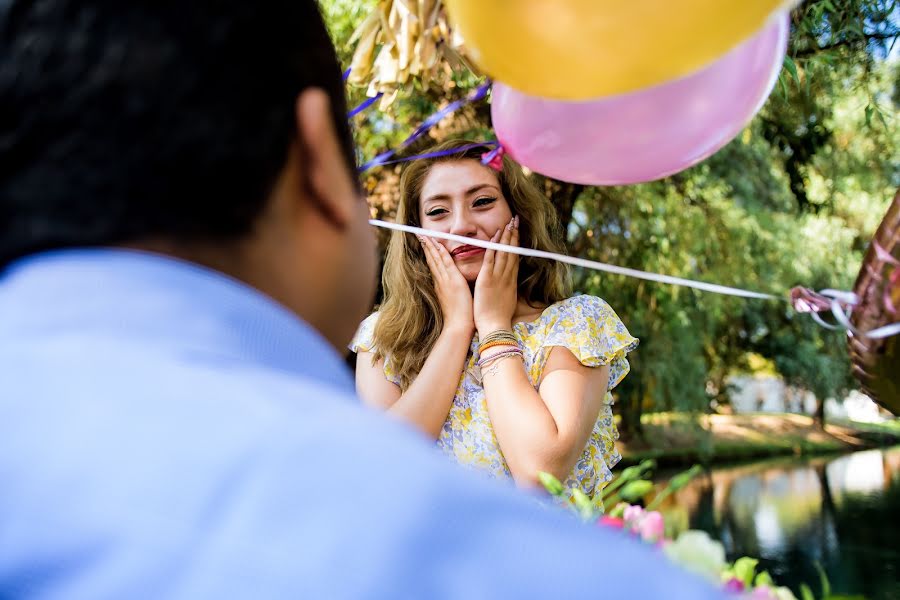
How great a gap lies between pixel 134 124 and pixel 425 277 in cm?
172

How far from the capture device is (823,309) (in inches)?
43.5

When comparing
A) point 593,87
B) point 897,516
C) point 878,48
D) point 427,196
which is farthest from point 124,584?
point 897,516

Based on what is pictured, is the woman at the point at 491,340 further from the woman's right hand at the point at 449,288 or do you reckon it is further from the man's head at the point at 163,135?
the man's head at the point at 163,135

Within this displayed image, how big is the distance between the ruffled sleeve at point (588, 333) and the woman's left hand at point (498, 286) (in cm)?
11

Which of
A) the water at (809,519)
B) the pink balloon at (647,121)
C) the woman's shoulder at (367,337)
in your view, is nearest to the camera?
the pink balloon at (647,121)

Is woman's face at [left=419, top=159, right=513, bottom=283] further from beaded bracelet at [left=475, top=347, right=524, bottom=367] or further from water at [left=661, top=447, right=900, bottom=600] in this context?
water at [left=661, top=447, right=900, bottom=600]

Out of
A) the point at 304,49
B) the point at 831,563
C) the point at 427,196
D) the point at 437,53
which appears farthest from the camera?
the point at 831,563

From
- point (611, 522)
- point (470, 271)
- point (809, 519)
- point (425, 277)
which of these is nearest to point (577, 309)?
point (470, 271)

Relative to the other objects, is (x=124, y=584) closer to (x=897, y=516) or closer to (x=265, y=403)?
(x=265, y=403)

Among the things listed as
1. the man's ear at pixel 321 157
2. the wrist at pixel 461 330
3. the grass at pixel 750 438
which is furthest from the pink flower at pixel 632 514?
the grass at pixel 750 438

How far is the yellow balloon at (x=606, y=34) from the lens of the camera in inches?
38.9

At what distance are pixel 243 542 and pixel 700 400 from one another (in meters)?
10.5

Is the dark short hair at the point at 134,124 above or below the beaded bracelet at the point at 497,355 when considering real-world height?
above

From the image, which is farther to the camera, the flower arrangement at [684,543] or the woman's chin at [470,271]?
the woman's chin at [470,271]
